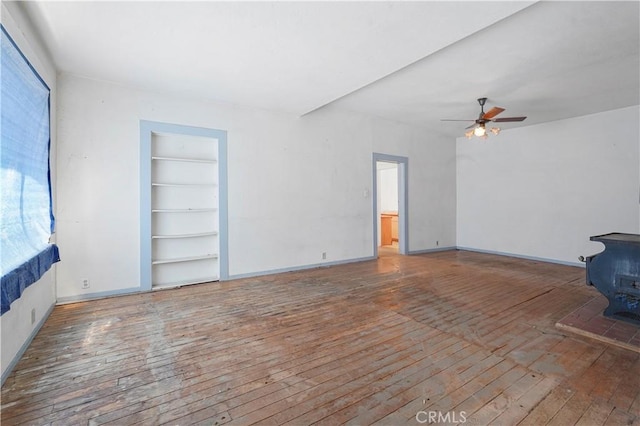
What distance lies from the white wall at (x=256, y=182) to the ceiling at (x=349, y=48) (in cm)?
42

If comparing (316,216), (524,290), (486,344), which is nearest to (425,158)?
(316,216)

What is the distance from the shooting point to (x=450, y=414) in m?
1.72

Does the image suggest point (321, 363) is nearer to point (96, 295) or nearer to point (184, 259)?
point (184, 259)

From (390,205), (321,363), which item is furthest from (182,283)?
(390,205)

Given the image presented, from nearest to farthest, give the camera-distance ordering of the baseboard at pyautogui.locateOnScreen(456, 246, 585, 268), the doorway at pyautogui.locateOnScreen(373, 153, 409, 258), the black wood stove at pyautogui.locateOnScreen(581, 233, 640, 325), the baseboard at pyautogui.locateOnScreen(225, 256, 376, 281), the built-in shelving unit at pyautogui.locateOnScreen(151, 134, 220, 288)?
the black wood stove at pyautogui.locateOnScreen(581, 233, 640, 325), the built-in shelving unit at pyautogui.locateOnScreen(151, 134, 220, 288), the baseboard at pyautogui.locateOnScreen(225, 256, 376, 281), the baseboard at pyautogui.locateOnScreen(456, 246, 585, 268), the doorway at pyautogui.locateOnScreen(373, 153, 409, 258)

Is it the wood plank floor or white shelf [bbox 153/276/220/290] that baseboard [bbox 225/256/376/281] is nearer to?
white shelf [bbox 153/276/220/290]

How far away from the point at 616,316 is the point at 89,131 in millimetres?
6474

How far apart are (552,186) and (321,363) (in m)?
6.35

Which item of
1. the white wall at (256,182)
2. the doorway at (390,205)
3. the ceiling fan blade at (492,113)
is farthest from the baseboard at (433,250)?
the ceiling fan blade at (492,113)

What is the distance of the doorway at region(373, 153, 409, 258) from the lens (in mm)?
6395

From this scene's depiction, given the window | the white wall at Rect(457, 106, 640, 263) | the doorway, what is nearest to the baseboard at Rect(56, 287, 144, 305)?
the window

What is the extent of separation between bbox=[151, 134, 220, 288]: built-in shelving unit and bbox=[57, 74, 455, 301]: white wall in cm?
30

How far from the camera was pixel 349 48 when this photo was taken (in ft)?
9.80

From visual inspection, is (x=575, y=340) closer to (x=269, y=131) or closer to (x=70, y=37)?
(x=269, y=131)
